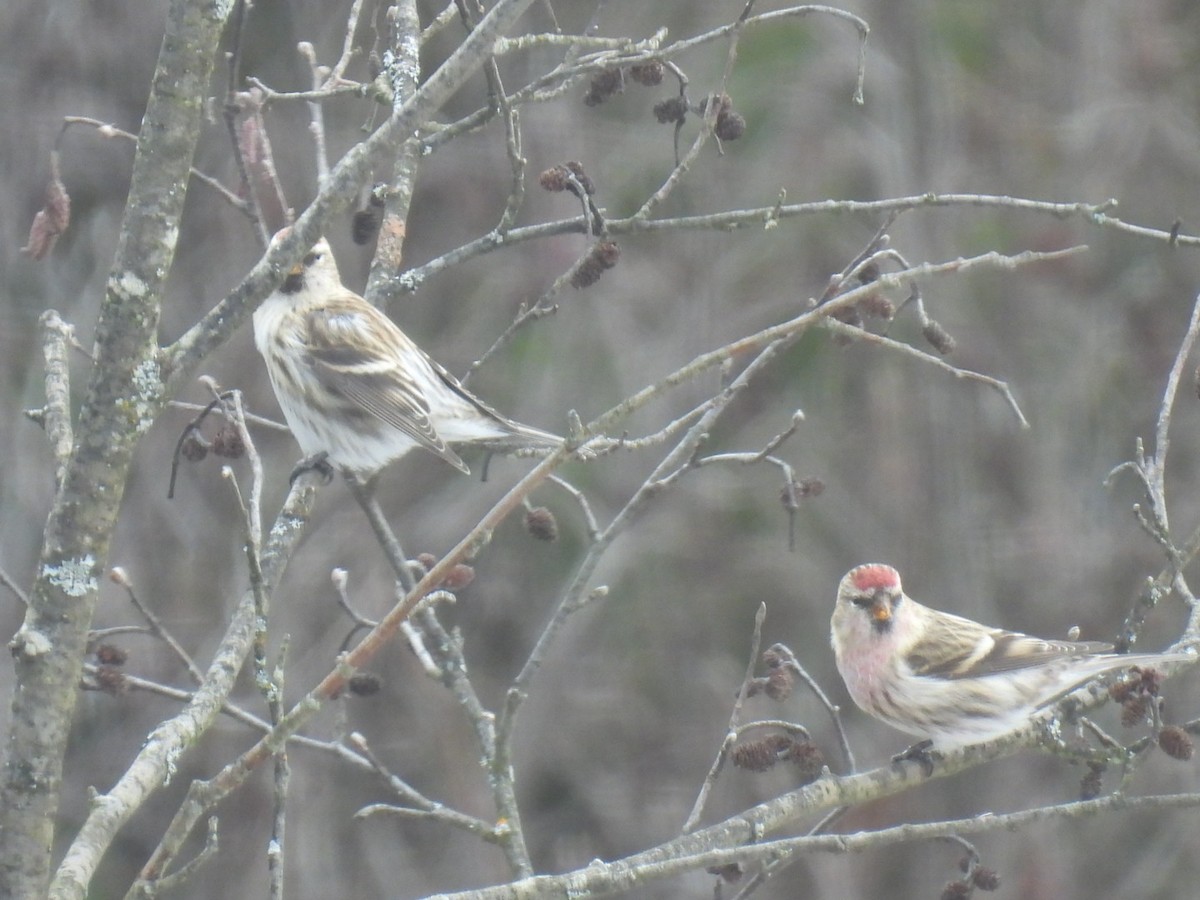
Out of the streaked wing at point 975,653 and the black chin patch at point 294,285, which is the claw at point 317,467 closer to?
the black chin patch at point 294,285

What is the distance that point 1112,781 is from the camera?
795 centimetres

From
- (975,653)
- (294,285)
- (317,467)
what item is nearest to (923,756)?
(975,653)

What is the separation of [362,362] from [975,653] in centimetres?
188

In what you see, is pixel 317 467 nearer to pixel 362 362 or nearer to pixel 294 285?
pixel 362 362

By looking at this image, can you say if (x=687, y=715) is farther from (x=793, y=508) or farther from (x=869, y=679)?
(x=793, y=508)

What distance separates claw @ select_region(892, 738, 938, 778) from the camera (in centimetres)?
298

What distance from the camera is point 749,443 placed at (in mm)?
7305

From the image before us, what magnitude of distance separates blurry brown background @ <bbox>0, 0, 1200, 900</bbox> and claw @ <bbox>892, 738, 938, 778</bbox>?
3405mm

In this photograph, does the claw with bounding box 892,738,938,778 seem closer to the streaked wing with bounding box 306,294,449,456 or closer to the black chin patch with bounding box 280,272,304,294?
the streaked wing with bounding box 306,294,449,456

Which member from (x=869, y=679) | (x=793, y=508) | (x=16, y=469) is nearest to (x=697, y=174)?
(x=16, y=469)

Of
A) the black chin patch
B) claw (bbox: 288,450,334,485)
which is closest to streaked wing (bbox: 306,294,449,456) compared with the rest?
the black chin patch

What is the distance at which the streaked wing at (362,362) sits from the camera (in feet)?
14.0

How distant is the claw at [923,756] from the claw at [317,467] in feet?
4.97

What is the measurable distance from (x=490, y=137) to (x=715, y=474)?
196cm
